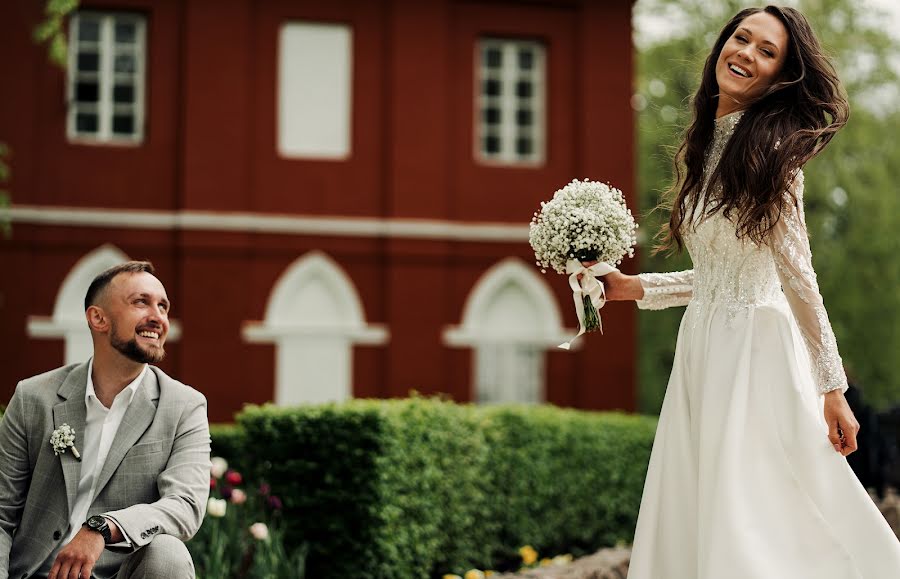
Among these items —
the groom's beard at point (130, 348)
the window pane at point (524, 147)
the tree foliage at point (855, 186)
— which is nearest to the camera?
the groom's beard at point (130, 348)

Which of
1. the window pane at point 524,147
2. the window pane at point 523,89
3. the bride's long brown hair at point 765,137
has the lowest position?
the bride's long brown hair at point 765,137

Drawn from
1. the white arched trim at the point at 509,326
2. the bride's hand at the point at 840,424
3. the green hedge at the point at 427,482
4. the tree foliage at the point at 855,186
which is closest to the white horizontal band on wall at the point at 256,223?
the white arched trim at the point at 509,326

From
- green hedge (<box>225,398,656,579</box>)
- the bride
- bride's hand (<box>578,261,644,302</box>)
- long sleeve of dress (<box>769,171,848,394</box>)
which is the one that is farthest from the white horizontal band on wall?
long sleeve of dress (<box>769,171,848,394</box>)

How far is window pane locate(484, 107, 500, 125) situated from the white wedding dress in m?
13.2

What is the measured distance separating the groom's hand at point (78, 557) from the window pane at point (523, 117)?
14.2 meters

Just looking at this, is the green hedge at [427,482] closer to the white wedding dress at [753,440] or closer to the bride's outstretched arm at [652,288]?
the bride's outstretched arm at [652,288]

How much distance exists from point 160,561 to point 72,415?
2.32ft

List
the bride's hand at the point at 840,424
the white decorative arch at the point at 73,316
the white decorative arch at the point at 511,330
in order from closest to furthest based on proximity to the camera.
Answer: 1. the bride's hand at the point at 840,424
2. the white decorative arch at the point at 73,316
3. the white decorative arch at the point at 511,330

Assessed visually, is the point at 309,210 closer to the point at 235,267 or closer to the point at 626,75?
the point at 235,267

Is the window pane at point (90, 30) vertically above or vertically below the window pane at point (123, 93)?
above

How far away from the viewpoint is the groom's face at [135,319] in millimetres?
4469

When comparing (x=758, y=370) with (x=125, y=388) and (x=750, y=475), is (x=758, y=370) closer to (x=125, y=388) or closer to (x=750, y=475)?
(x=750, y=475)

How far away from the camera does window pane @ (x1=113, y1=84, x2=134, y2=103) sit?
16781 mm

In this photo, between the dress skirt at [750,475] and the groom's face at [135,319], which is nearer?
the dress skirt at [750,475]
